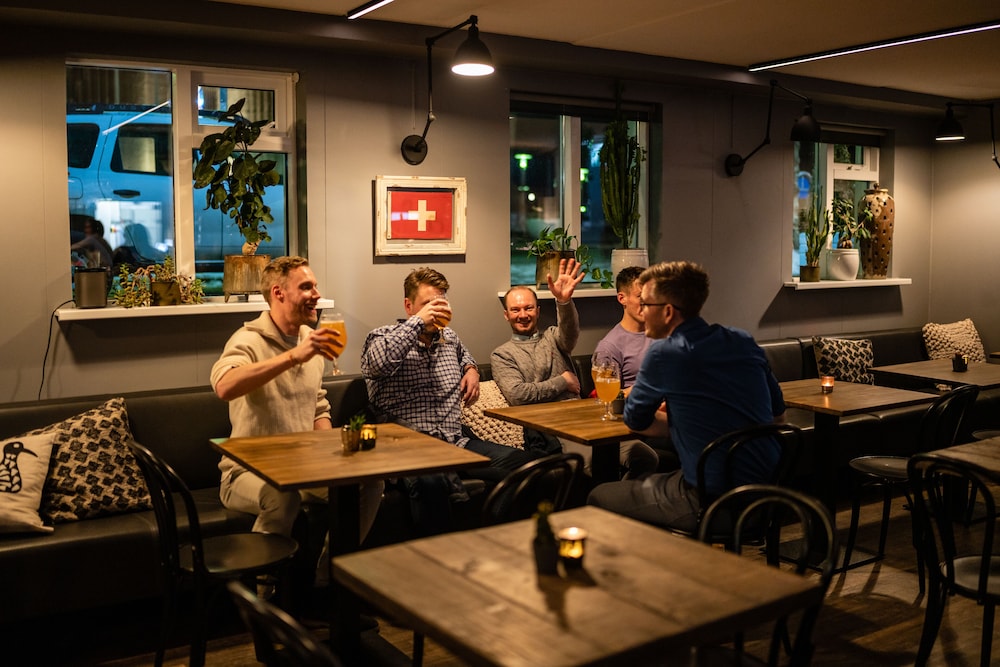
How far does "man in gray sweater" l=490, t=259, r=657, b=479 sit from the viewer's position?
4.42 metres

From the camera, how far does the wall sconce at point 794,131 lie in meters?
5.84

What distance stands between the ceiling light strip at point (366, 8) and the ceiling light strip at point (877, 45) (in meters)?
2.55

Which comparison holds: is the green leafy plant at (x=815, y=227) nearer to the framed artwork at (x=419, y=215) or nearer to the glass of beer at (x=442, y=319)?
the framed artwork at (x=419, y=215)

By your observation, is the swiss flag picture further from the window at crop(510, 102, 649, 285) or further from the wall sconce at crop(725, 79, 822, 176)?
the wall sconce at crop(725, 79, 822, 176)

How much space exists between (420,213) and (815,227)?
329cm

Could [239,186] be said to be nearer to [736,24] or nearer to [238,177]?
[238,177]

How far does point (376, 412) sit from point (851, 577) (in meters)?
2.09

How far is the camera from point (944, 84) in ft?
21.3

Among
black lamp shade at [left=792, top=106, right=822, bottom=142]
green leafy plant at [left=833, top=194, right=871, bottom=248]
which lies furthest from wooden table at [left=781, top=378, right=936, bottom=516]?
green leafy plant at [left=833, top=194, right=871, bottom=248]

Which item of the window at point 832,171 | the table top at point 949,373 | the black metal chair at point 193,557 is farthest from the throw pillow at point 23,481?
the window at point 832,171

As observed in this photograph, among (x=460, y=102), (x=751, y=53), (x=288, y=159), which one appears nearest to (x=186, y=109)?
(x=288, y=159)

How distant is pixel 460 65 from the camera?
400cm

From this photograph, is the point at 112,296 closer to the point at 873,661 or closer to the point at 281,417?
the point at 281,417

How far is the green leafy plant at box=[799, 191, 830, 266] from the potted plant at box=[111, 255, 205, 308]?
174 inches
